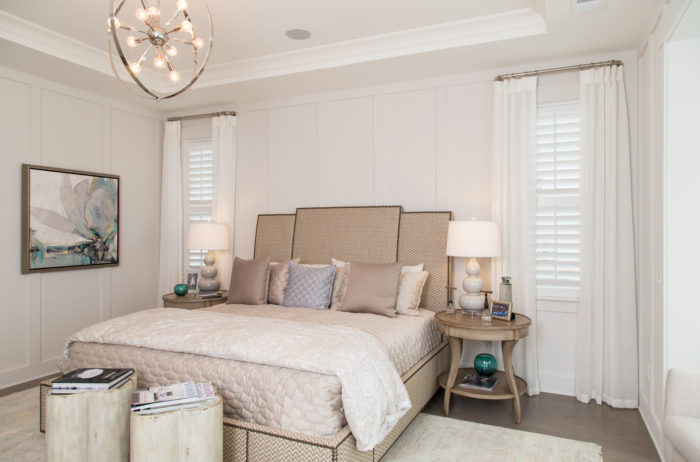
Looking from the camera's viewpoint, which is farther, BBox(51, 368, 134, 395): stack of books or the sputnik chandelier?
BBox(51, 368, 134, 395): stack of books

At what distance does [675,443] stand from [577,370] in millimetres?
1691

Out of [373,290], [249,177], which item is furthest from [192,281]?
[373,290]

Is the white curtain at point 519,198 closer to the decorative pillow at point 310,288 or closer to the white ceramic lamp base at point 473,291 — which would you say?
the white ceramic lamp base at point 473,291

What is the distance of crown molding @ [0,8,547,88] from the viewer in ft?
11.4

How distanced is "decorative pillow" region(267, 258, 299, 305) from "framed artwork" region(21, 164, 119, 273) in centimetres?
192

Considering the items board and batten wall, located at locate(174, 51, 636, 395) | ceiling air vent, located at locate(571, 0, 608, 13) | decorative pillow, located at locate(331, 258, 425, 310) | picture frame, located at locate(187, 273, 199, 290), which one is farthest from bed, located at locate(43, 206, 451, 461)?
ceiling air vent, located at locate(571, 0, 608, 13)

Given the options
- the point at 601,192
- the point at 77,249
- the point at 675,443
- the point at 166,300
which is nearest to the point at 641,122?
the point at 601,192

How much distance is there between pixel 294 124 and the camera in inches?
195

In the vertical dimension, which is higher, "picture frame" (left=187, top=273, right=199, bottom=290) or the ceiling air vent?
the ceiling air vent

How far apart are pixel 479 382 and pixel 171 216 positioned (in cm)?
371

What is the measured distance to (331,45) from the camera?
4.01 meters

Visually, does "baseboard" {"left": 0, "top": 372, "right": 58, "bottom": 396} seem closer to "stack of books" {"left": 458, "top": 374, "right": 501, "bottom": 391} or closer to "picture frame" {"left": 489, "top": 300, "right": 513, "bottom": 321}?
"stack of books" {"left": 458, "top": 374, "right": 501, "bottom": 391}

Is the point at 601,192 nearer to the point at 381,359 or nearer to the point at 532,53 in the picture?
the point at 532,53

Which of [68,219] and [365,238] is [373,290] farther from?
[68,219]
